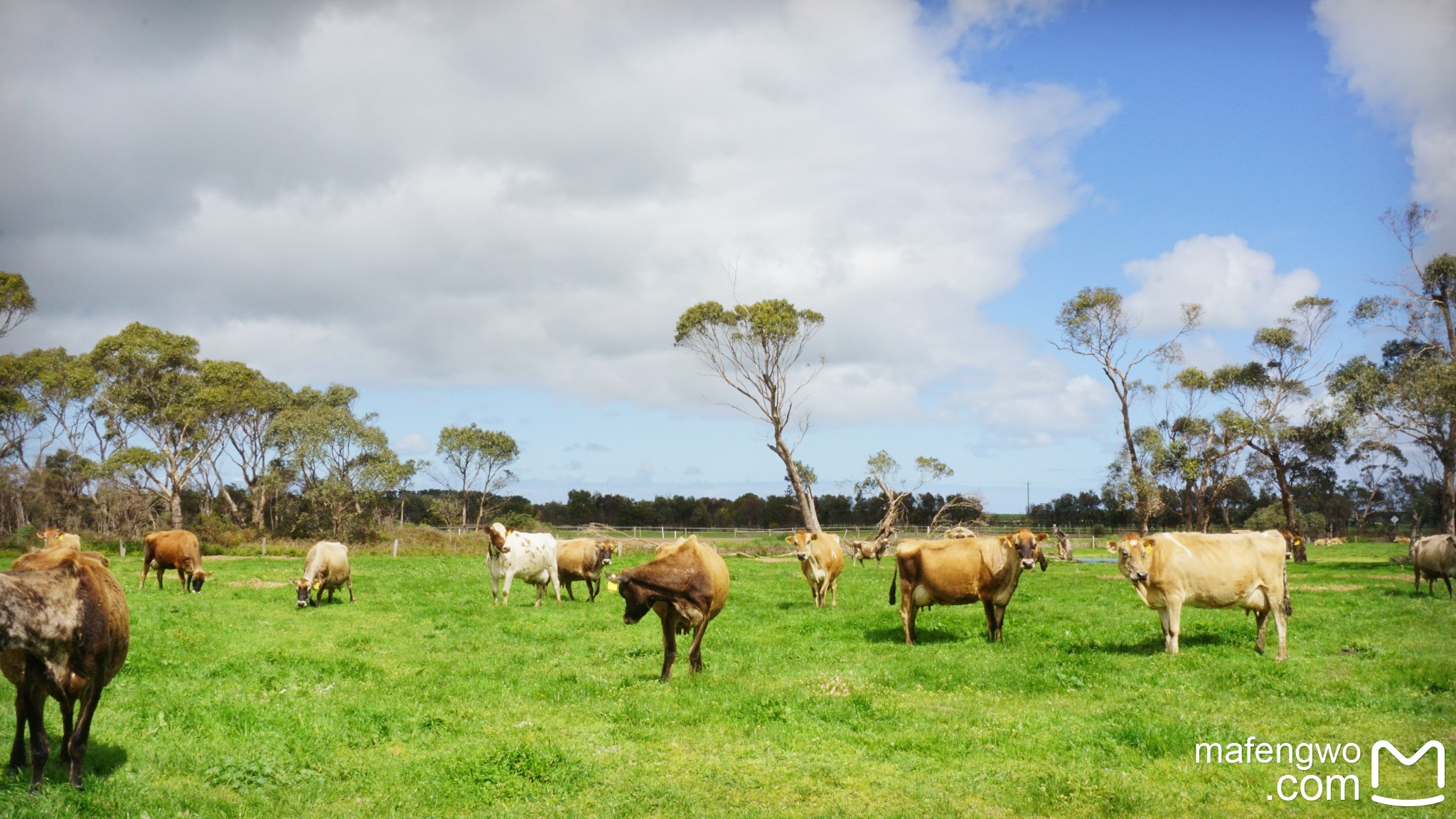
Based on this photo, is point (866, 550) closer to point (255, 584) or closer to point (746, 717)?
point (255, 584)

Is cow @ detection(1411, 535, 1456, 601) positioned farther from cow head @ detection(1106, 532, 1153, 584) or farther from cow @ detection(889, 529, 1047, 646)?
cow @ detection(889, 529, 1047, 646)

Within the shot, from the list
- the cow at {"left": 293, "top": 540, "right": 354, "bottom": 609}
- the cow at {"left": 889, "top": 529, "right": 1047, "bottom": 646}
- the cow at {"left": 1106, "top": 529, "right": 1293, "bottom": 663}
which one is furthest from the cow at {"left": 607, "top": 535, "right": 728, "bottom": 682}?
the cow at {"left": 293, "top": 540, "right": 354, "bottom": 609}

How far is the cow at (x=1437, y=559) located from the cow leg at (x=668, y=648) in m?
23.1

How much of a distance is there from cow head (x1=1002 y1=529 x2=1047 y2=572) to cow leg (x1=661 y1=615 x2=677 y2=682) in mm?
6343

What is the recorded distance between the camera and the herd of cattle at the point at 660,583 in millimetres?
7062

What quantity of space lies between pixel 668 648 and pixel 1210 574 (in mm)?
8585

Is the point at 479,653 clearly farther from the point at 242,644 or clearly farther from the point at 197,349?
the point at 197,349

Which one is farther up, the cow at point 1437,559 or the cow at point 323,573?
the cow at point 1437,559

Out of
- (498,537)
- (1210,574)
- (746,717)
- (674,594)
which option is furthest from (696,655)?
(498,537)

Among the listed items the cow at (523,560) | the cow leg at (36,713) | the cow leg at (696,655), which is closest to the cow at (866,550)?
the cow at (523,560)

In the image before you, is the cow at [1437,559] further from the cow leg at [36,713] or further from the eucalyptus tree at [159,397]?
the eucalyptus tree at [159,397]

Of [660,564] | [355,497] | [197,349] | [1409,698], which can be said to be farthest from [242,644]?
[197,349]

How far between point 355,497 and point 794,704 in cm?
5592

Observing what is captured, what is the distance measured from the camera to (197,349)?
192 ft
